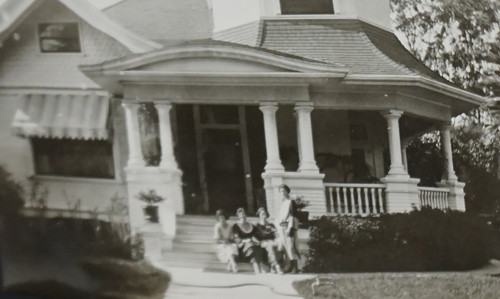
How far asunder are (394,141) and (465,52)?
64 centimetres

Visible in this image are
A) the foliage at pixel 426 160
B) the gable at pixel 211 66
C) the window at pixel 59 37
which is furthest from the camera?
the foliage at pixel 426 160

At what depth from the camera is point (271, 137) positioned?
4008mm

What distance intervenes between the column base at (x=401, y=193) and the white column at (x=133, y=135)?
1.15 meters

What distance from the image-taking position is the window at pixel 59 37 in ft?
13.3

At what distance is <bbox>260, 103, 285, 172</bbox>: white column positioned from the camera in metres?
3.97

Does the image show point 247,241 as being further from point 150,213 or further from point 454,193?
point 454,193

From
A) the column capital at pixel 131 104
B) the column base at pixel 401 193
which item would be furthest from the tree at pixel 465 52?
the column capital at pixel 131 104

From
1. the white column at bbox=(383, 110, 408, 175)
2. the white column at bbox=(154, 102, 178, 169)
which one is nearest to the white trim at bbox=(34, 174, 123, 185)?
the white column at bbox=(154, 102, 178, 169)

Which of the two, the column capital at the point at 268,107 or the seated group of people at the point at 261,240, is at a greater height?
the column capital at the point at 268,107

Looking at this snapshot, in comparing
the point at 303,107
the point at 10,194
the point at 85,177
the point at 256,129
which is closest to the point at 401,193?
the point at 303,107

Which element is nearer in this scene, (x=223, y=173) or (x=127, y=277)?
(x=223, y=173)

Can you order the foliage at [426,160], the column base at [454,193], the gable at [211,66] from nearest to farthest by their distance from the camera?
the gable at [211,66]
the foliage at [426,160]
the column base at [454,193]

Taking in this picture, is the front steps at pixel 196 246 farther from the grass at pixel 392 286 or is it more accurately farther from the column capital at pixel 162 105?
the column capital at pixel 162 105

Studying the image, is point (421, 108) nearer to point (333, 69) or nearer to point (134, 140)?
point (333, 69)
